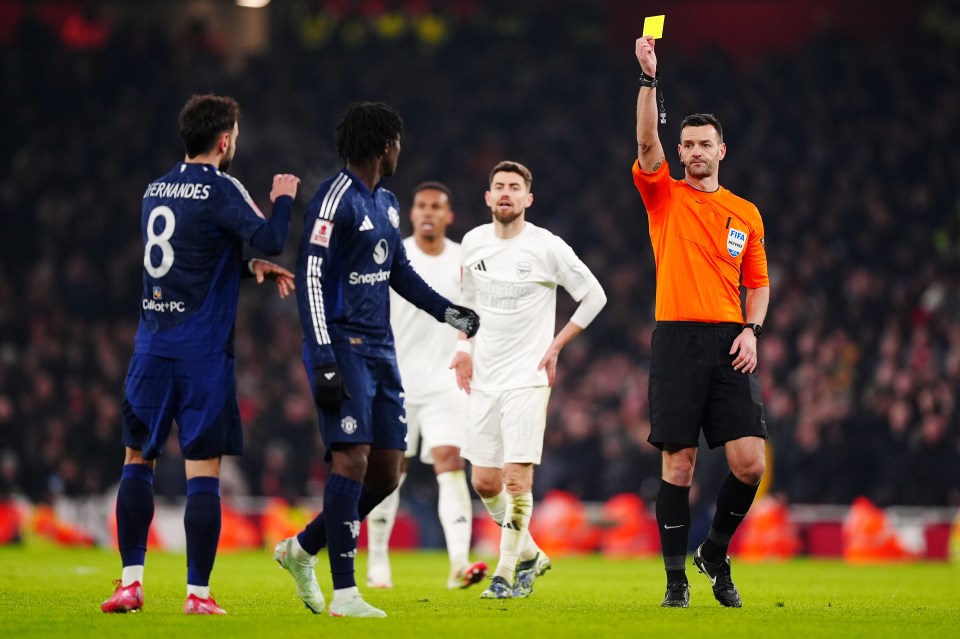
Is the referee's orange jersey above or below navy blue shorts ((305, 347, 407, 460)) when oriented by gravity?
above

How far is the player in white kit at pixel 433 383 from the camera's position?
10422mm

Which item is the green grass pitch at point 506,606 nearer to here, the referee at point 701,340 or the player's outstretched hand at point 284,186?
the referee at point 701,340

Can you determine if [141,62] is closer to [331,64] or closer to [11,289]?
[331,64]

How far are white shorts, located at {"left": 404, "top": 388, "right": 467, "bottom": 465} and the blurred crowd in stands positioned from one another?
21.0ft

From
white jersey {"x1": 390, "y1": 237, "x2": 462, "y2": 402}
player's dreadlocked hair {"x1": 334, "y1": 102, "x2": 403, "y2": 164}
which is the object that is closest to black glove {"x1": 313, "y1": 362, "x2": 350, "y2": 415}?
player's dreadlocked hair {"x1": 334, "y1": 102, "x2": 403, "y2": 164}

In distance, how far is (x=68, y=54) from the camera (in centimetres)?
2597

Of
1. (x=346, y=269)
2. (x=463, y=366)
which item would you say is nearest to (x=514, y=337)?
(x=463, y=366)

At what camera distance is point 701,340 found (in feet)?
25.3

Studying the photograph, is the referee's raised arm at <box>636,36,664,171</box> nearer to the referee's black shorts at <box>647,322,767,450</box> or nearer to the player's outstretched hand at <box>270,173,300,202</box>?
the referee's black shorts at <box>647,322,767,450</box>

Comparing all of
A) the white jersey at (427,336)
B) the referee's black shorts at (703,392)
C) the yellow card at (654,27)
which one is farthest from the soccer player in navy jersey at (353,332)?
the white jersey at (427,336)

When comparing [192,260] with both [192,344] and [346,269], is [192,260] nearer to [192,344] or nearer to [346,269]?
[192,344]

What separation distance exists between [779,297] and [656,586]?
10499 mm

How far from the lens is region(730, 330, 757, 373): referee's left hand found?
762 centimetres

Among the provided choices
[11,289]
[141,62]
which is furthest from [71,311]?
[141,62]
